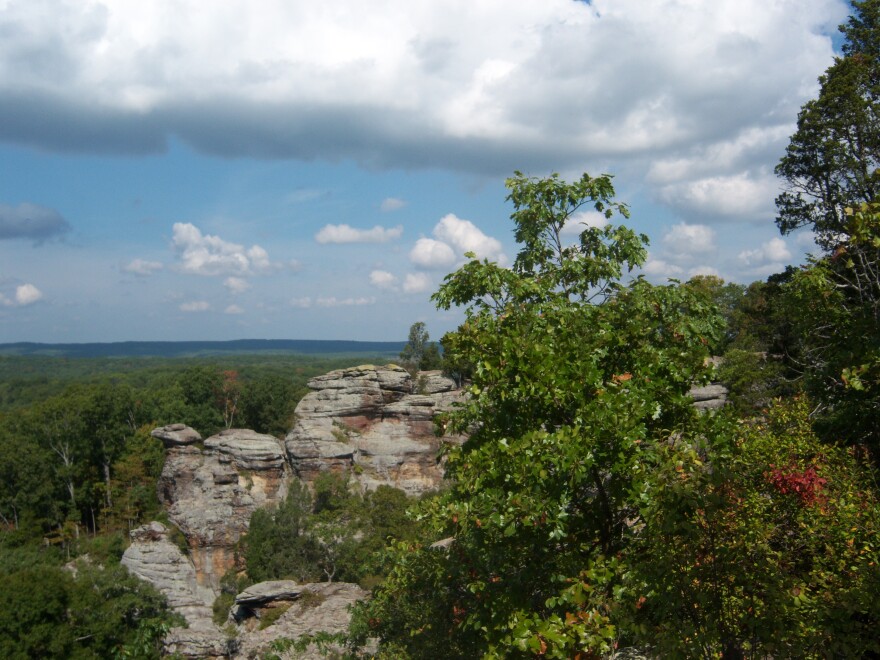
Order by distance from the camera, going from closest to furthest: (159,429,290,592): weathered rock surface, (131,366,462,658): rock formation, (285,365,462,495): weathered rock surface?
(131,366,462,658): rock formation
(159,429,290,592): weathered rock surface
(285,365,462,495): weathered rock surface

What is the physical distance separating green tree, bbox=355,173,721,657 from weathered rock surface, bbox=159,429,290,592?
4012 cm

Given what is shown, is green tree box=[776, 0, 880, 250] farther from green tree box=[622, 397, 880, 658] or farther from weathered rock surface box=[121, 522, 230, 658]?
weathered rock surface box=[121, 522, 230, 658]

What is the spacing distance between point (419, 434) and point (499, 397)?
45718mm

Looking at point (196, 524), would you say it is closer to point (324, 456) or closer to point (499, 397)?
point (324, 456)

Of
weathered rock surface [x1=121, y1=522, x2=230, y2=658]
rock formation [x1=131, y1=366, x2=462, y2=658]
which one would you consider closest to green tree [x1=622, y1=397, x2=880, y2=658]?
weathered rock surface [x1=121, y1=522, x2=230, y2=658]

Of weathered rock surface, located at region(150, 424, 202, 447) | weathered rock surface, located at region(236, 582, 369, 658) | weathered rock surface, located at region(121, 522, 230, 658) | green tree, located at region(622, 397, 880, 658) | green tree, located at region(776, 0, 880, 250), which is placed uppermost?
green tree, located at region(776, 0, 880, 250)

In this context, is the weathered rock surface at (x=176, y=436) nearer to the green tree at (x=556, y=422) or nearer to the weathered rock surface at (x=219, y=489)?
the weathered rock surface at (x=219, y=489)

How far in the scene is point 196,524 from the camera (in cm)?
4631

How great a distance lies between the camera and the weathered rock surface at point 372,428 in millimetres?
51188

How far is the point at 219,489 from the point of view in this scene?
159 ft

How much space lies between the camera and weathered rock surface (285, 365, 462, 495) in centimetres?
5119

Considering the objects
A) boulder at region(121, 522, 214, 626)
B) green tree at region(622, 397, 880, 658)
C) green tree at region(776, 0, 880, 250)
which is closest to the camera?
→ green tree at region(622, 397, 880, 658)

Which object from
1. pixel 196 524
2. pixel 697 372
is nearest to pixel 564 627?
pixel 697 372

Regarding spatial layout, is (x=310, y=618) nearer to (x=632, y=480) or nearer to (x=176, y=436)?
(x=632, y=480)
